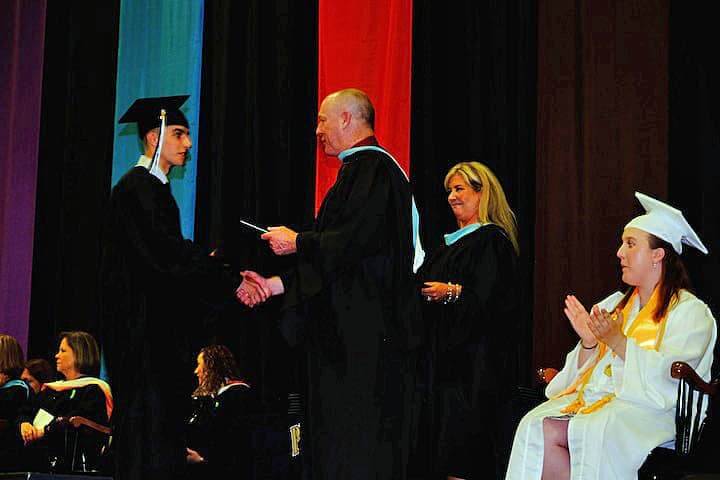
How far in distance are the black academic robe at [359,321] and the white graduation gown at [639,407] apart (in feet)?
2.29

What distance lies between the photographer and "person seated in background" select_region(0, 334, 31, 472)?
658 centimetres

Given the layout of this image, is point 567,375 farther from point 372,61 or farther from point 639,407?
point 372,61

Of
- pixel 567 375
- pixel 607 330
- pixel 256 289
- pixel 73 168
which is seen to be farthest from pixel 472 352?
pixel 73 168

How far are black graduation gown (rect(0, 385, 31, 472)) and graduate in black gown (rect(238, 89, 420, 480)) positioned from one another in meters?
2.97

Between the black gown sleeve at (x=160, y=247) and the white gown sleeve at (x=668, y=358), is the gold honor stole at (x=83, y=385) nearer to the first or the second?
the black gown sleeve at (x=160, y=247)

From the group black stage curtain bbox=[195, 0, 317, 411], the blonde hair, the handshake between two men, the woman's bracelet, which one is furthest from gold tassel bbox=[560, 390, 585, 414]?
black stage curtain bbox=[195, 0, 317, 411]

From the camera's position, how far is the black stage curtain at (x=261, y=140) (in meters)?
7.77

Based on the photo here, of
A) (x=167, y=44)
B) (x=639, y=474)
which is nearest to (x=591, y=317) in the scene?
(x=639, y=474)

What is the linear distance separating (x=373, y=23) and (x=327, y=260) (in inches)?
135

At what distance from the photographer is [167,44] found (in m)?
8.21

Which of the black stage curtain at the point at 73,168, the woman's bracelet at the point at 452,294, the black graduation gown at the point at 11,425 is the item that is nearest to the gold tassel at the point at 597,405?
the woman's bracelet at the point at 452,294

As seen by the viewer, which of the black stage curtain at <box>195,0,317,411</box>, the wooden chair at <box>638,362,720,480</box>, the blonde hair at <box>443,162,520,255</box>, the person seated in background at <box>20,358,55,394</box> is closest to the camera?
the wooden chair at <box>638,362,720,480</box>

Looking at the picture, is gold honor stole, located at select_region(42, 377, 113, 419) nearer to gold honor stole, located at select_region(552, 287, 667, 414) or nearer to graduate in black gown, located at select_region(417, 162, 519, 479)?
graduate in black gown, located at select_region(417, 162, 519, 479)

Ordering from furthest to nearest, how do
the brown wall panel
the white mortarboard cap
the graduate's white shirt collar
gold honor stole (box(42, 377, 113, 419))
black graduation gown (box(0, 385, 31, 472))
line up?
gold honor stole (box(42, 377, 113, 419)) < black graduation gown (box(0, 385, 31, 472)) < the brown wall panel < the graduate's white shirt collar < the white mortarboard cap
